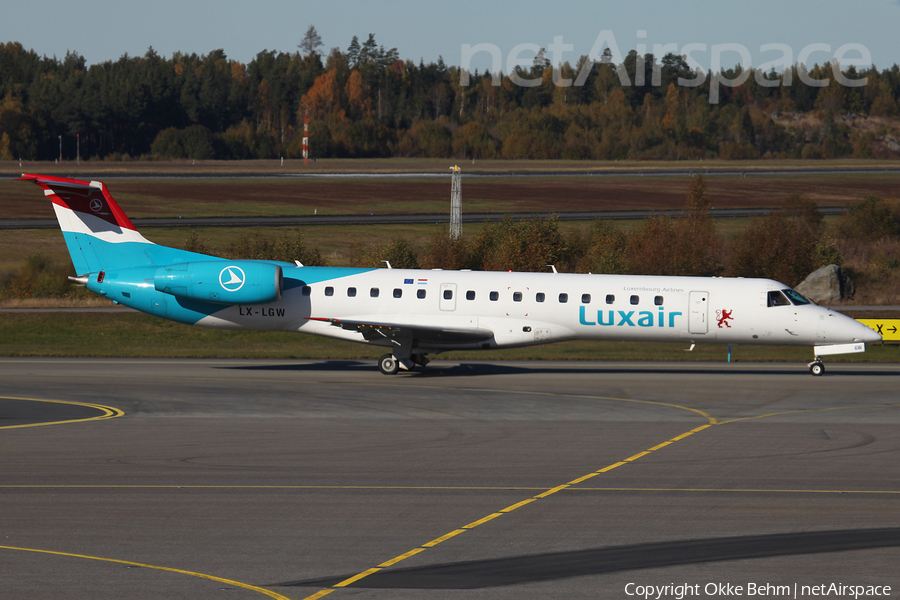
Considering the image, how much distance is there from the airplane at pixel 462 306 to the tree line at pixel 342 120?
11363 centimetres

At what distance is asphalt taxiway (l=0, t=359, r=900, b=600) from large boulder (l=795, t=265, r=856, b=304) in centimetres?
2319

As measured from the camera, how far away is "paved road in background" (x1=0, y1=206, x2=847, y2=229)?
70625 mm

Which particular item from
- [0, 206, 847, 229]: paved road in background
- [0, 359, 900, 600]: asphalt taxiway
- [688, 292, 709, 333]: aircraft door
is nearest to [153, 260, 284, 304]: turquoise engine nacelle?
[0, 359, 900, 600]: asphalt taxiway

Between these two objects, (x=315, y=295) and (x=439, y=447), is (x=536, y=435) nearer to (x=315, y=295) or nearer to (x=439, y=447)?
(x=439, y=447)

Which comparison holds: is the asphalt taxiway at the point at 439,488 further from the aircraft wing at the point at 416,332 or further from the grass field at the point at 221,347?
the grass field at the point at 221,347

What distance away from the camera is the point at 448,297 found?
30.0 meters

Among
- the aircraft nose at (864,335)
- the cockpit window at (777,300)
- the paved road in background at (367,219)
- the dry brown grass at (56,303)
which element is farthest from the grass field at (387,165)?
the aircraft nose at (864,335)

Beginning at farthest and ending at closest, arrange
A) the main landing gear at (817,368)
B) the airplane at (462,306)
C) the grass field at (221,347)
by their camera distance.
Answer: the grass field at (221,347) → the main landing gear at (817,368) → the airplane at (462,306)

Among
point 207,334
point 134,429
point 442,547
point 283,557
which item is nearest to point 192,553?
point 283,557

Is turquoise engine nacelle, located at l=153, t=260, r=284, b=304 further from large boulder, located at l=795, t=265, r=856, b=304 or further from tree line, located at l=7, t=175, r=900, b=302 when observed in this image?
large boulder, located at l=795, t=265, r=856, b=304

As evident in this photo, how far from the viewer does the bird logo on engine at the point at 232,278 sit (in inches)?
1175

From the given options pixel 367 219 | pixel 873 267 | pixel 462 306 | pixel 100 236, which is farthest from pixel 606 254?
→ pixel 100 236

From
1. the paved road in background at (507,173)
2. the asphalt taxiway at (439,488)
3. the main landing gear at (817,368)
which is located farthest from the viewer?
the paved road in background at (507,173)

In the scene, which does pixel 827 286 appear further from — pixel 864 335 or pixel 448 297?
pixel 448 297
